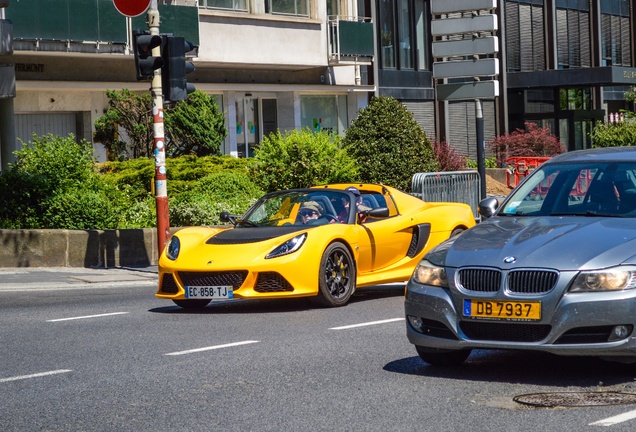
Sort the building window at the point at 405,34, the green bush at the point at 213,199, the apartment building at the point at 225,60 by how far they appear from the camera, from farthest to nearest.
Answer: the building window at the point at 405,34 < the apartment building at the point at 225,60 < the green bush at the point at 213,199

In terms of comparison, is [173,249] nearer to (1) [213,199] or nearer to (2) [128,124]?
(1) [213,199]

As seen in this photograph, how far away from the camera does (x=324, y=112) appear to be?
38062mm

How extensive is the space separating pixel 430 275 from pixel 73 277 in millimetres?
9521

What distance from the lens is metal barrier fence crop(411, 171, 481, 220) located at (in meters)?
22.7

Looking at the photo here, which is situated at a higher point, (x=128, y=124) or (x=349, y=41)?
(x=349, y=41)

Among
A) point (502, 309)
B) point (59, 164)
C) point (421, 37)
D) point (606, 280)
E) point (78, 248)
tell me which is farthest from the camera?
point (421, 37)

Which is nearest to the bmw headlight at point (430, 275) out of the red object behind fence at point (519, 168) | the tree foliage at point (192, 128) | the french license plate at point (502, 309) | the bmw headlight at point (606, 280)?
the french license plate at point (502, 309)

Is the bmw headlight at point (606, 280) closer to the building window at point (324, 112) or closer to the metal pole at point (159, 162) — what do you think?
the metal pole at point (159, 162)

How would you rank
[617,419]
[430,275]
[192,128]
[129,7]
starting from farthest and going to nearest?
1. [192,128]
2. [129,7]
3. [430,275]
4. [617,419]

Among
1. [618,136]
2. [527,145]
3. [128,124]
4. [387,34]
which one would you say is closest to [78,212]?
[128,124]

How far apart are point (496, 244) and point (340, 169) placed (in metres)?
14.6

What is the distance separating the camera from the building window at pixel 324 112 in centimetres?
3738

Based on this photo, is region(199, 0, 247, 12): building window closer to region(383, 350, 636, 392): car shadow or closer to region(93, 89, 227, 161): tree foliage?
region(93, 89, 227, 161): tree foliage

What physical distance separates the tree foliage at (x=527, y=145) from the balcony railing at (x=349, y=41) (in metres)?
9.12
